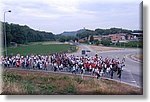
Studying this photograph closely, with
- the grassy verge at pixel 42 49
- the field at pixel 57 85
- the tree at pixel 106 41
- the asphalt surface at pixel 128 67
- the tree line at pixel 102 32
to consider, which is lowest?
the field at pixel 57 85

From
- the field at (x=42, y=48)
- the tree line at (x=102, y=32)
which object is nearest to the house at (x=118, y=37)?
the tree line at (x=102, y=32)

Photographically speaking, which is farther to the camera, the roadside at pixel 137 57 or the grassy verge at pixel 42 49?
the grassy verge at pixel 42 49

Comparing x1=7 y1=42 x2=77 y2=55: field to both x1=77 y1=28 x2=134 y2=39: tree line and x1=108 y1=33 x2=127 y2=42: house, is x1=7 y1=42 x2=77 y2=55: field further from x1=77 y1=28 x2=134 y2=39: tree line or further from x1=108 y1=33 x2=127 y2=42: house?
Result: x1=108 y1=33 x2=127 y2=42: house

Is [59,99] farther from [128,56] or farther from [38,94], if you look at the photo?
[128,56]

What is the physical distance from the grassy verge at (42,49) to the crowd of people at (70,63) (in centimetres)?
4

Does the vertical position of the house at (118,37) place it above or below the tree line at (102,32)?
below

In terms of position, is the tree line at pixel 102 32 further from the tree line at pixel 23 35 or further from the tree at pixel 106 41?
the tree line at pixel 23 35

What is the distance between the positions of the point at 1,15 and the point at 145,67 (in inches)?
59.3

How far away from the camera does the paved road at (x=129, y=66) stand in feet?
18.1

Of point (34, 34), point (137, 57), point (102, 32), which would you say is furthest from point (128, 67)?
point (34, 34)

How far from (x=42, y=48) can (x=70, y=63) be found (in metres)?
0.32

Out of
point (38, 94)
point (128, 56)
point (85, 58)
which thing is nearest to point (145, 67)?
point (128, 56)

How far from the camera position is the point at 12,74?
18.4 feet

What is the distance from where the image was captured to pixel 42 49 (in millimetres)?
5633
